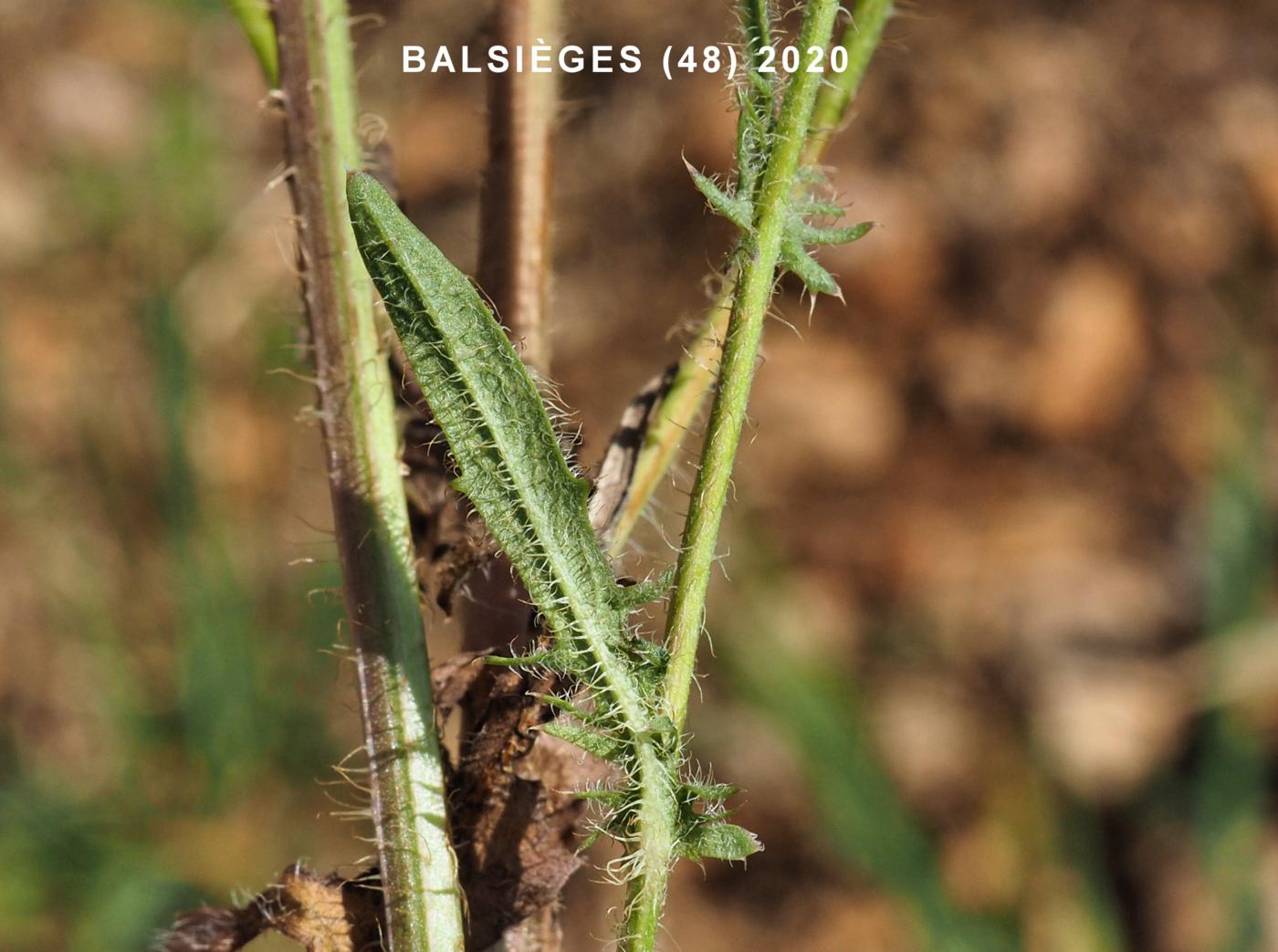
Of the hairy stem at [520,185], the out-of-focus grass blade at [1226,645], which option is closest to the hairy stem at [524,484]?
the hairy stem at [520,185]

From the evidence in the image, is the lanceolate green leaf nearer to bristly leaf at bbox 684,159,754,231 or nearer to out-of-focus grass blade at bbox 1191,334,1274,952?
bristly leaf at bbox 684,159,754,231

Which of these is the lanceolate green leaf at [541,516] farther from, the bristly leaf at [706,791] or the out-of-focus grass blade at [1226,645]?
the out-of-focus grass blade at [1226,645]

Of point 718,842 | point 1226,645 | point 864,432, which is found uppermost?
point 864,432

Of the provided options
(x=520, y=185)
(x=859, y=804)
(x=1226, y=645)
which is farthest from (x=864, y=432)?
(x=520, y=185)

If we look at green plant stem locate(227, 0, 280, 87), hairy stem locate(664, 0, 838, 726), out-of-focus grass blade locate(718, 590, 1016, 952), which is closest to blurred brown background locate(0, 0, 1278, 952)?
out-of-focus grass blade locate(718, 590, 1016, 952)

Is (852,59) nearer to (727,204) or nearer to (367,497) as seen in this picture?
(727,204)

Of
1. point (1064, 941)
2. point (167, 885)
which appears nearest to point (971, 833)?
point (1064, 941)
